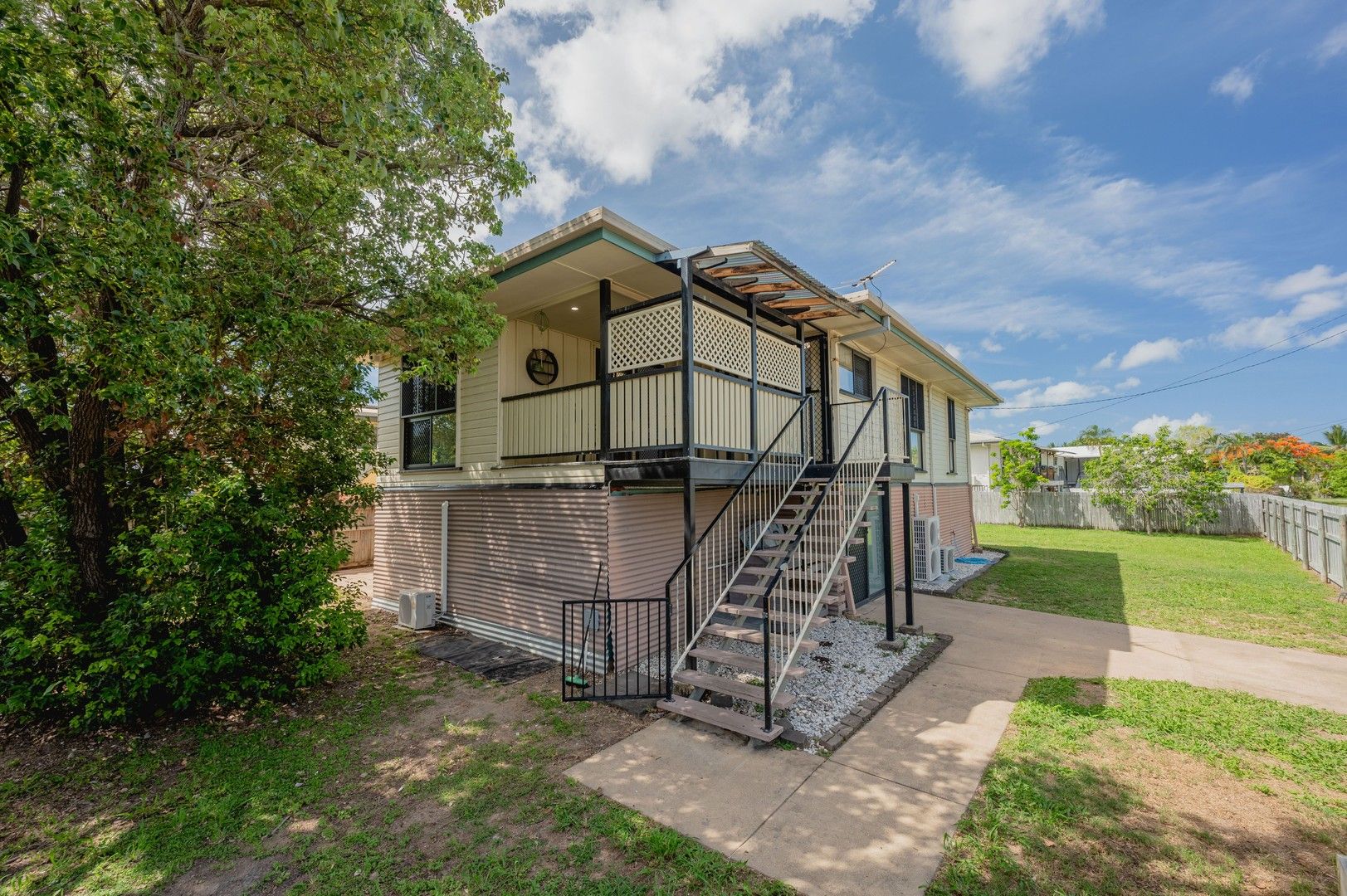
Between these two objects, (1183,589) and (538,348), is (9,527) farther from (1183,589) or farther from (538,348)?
(1183,589)

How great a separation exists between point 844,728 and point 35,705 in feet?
22.5

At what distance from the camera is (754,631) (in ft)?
15.3

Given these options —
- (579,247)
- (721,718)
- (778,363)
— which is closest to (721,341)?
(778,363)

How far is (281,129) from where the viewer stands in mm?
4801

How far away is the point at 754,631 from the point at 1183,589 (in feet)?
34.2

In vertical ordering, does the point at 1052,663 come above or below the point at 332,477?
below

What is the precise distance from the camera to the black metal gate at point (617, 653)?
526 centimetres

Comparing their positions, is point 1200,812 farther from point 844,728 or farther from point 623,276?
point 623,276

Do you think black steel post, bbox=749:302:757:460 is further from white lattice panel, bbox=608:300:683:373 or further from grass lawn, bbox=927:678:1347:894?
grass lawn, bbox=927:678:1347:894

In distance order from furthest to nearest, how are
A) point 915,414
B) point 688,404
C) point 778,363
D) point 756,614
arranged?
point 915,414 < point 778,363 < point 688,404 < point 756,614

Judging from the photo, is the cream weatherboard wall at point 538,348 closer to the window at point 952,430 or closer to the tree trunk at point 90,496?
the tree trunk at point 90,496

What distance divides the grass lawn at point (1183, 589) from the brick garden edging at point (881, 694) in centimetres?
346

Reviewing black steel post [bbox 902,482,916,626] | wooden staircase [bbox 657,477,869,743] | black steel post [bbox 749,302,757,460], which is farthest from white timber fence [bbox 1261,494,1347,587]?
black steel post [bbox 749,302,757,460]

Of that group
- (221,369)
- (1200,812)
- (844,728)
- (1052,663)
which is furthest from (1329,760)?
(221,369)
